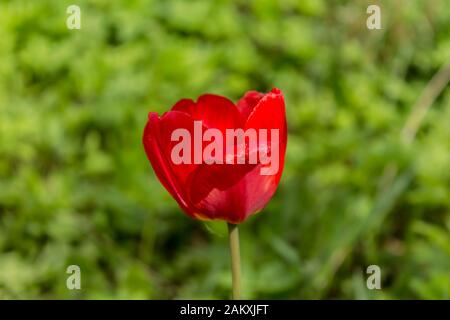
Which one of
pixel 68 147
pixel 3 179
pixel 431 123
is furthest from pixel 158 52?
pixel 431 123

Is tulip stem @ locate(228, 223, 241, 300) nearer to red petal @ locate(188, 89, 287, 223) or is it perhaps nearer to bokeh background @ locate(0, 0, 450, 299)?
red petal @ locate(188, 89, 287, 223)

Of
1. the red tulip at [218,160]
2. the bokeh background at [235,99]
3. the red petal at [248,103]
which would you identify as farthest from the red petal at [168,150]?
the bokeh background at [235,99]

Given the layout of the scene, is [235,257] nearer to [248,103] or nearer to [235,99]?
[248,103]

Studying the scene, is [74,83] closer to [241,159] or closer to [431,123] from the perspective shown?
[431,123]

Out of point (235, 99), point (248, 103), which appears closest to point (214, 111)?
point (248, 103)

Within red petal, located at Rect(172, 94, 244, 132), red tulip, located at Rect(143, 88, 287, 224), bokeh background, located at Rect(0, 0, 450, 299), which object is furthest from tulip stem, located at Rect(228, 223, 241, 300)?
bokeh background, located at Rect(0, 0, 450, 299)
